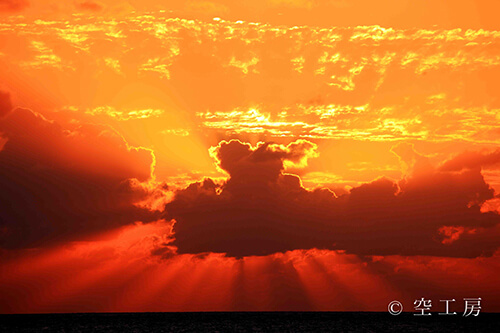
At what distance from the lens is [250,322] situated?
424 feet

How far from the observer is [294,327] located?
123312mm

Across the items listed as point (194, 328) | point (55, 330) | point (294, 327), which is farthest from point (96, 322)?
point (294, 327)

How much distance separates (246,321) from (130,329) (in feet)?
81.4

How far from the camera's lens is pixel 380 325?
127m

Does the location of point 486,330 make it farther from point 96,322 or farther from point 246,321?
point 96,322

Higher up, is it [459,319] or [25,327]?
[459,319]

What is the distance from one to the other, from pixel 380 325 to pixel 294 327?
1842cm

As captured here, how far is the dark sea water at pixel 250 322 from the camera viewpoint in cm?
12069

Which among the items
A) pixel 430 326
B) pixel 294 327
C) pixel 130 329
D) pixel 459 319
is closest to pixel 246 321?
pixel 294 327

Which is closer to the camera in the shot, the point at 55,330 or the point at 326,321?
the point at 55,330

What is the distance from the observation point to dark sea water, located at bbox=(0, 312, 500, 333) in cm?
12069

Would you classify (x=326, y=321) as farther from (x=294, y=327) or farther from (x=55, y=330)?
(x=55, y=330)

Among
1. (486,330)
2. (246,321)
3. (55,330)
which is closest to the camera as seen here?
(486,330)

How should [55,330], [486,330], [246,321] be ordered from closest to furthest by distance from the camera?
1. [486,330]
2. [55,330]
3. [246,321]
